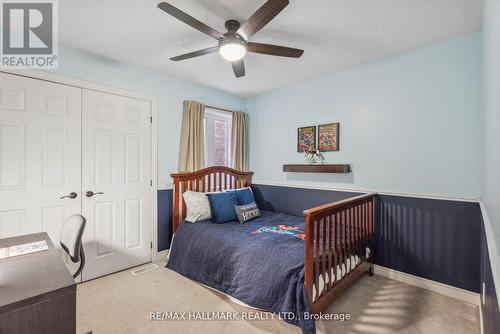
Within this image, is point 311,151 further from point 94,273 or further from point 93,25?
point 94,273

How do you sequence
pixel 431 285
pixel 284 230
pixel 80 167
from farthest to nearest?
1. pixel 284 230
2. pixel 80 167
3. pixel 431 285

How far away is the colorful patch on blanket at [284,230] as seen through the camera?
97.1 inches

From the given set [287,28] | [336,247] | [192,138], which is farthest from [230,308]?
[287,28]

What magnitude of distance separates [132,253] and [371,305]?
2.62m

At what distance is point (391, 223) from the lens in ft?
8.75

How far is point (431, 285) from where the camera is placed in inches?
94.0

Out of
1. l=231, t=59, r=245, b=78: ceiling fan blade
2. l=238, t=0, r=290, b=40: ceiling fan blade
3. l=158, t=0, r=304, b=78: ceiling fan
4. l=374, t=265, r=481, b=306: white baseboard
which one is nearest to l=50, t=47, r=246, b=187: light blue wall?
l=158, t=0, r=304, b=78: ceiling fan

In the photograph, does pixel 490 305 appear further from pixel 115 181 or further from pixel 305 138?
pixel 115 181

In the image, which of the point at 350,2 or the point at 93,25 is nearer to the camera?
the point at 350,2

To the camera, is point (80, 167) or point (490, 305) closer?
point (490, 305)

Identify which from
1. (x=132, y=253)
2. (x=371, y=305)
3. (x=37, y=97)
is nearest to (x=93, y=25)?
(x=37, y=97)

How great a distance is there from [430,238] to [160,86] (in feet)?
11.6

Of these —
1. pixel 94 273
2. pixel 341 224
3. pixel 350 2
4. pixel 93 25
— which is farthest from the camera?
pixel 94 273

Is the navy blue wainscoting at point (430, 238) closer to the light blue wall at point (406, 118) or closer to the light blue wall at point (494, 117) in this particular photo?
the light blue wall at point (406, 118)
